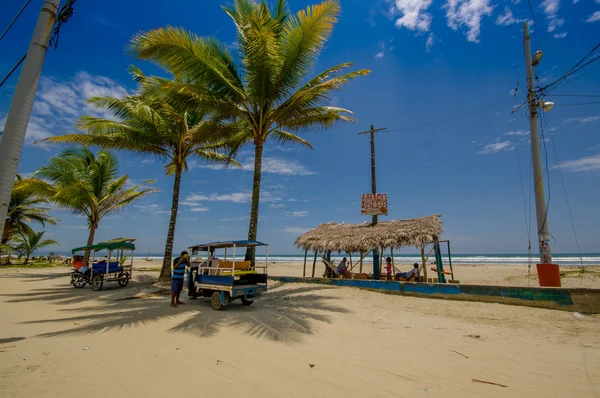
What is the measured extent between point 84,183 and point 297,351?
750 inches

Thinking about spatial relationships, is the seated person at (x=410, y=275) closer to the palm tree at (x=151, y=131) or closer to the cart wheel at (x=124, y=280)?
the palm tree at (x=151, y=131)

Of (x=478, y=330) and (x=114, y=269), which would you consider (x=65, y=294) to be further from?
(x=478, y=330)

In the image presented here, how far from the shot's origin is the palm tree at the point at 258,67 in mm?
10594

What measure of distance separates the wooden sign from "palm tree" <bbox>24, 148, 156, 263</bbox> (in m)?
15.3

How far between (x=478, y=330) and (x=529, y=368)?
227 cm

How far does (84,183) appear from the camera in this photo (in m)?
18.6

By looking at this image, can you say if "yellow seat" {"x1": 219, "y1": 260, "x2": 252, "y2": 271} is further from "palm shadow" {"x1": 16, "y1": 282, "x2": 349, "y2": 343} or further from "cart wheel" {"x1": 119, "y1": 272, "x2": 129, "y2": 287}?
"cart wheel" {"x1": 119, "y1": 272, "x2": 129, "y2": 287}

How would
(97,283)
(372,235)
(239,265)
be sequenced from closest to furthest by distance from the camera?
(239,265)
(97,283)
(372,235)

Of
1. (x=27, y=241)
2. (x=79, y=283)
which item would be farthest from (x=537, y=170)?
(x=27, y=241)

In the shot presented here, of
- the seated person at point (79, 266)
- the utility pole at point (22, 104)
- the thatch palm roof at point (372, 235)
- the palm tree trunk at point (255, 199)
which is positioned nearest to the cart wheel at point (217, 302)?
the palm tree trunk at point (255, 199)

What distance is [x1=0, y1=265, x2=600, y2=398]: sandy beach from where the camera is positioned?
394 centimetres

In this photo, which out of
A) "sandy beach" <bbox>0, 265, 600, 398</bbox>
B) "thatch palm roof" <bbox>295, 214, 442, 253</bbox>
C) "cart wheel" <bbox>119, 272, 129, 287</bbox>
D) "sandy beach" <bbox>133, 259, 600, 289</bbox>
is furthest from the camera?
"sandy beach" <bbox>133, 259, 600, 289</bbox>

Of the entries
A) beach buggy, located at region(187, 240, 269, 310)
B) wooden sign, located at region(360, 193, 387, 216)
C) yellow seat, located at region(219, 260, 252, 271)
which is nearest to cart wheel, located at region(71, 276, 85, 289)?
beach buggy, located at region(187, 240, 269, 310)

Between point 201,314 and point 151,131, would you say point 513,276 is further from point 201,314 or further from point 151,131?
point 151,131
